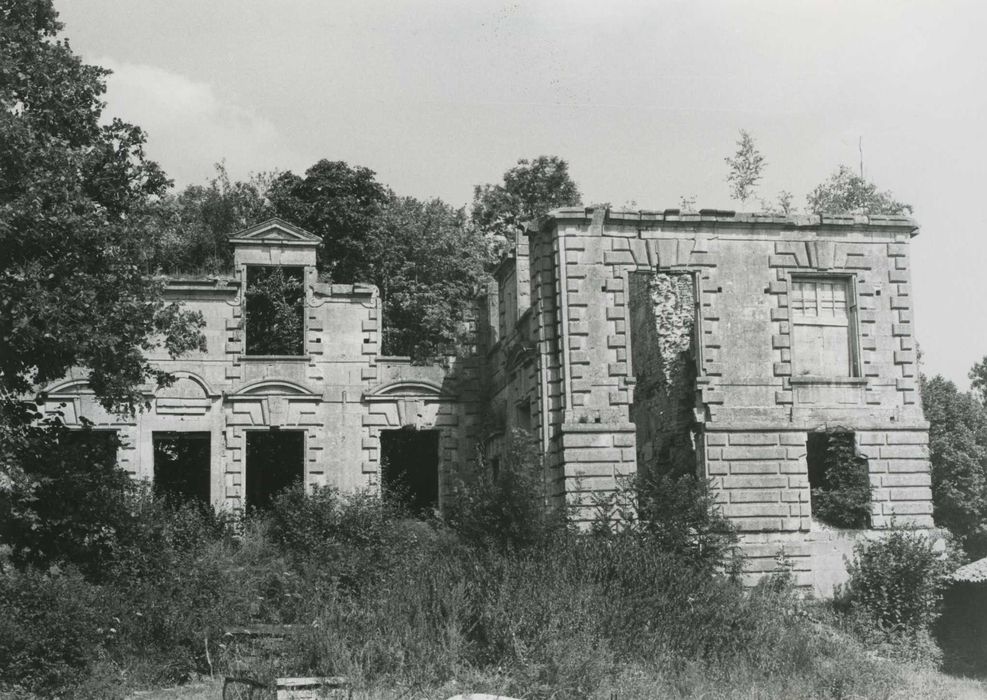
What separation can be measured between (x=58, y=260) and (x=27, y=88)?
2756mm

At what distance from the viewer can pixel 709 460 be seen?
22.9 metres

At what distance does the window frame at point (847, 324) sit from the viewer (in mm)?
23625

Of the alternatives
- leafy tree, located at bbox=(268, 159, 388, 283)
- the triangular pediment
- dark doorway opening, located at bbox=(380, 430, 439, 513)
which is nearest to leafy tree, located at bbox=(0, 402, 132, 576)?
the triangular pediment

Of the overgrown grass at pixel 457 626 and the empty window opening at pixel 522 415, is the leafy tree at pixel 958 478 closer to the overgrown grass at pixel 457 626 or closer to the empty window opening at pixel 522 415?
the empty window opening at pixel 522 415

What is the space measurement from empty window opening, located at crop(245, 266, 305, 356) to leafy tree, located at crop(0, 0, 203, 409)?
1396cm

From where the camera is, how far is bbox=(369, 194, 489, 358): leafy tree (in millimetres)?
39125

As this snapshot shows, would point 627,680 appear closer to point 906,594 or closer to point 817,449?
point 906,594

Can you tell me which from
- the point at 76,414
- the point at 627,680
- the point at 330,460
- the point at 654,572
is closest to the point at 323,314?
the point at 330,460

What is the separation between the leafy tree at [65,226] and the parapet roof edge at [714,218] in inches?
319

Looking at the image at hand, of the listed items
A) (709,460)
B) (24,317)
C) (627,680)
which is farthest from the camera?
(709,460)

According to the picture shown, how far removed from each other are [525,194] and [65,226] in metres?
28.4

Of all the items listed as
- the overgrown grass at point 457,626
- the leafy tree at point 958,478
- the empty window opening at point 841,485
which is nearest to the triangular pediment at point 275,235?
the overgrown grass at point 457,626

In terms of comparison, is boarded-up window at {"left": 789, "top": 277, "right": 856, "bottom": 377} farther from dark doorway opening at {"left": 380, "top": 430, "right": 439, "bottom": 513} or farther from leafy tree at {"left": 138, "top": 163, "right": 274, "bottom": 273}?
leafy tree at {"left": 138, "top": 163, "right": 274, "bottom": 273}

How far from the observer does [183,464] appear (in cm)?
3141
